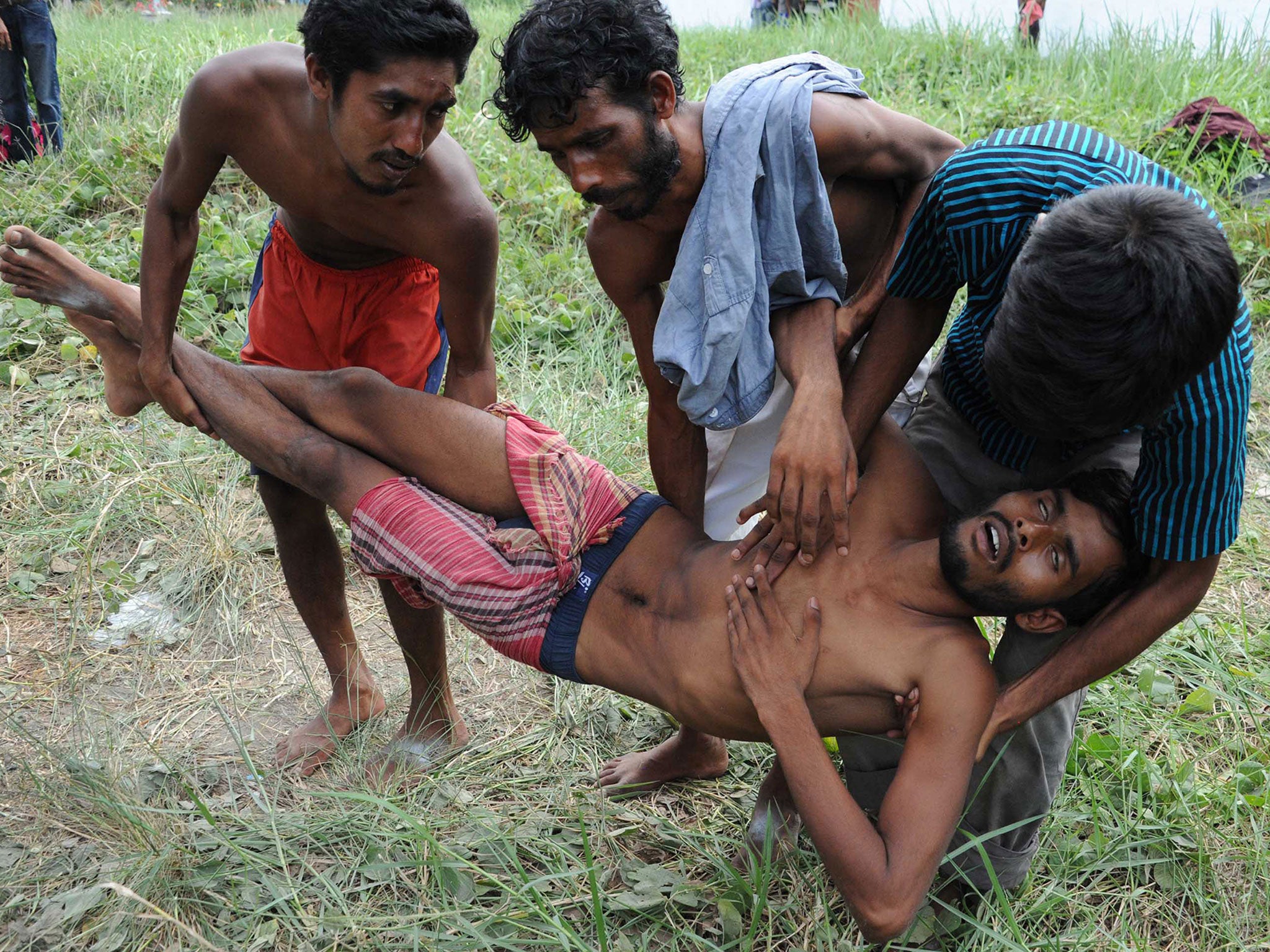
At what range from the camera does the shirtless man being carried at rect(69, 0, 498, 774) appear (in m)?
2.10

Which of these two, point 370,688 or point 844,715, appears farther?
point 370,688

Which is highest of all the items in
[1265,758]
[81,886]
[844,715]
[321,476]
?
[321,476]

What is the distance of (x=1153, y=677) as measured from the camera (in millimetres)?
2752

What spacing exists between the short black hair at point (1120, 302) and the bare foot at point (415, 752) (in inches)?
69.3

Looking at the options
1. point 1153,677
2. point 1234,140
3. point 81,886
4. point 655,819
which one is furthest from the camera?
point 1234,140

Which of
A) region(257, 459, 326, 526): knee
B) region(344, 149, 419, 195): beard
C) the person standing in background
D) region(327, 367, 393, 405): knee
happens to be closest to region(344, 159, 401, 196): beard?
region(344, 149, 419, 195): beard

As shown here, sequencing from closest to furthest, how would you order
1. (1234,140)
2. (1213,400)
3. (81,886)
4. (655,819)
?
(1213,400) → (81,886) → (655,819) → (1234,140)

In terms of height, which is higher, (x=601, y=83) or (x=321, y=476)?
(x=601, y=83)

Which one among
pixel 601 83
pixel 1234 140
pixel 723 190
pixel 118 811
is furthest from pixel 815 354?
pixel 1234 140

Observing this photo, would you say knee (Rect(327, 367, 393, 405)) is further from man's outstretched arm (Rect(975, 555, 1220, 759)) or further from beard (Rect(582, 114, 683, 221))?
man's outstretched arm (Rect(975, 555, 1220, 759))

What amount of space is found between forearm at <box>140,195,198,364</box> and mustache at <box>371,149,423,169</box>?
1.80 feet

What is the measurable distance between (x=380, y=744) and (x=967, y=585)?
1.60 metres

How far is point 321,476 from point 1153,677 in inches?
83.9

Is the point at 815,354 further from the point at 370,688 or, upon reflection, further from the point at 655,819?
the point at 370,688
